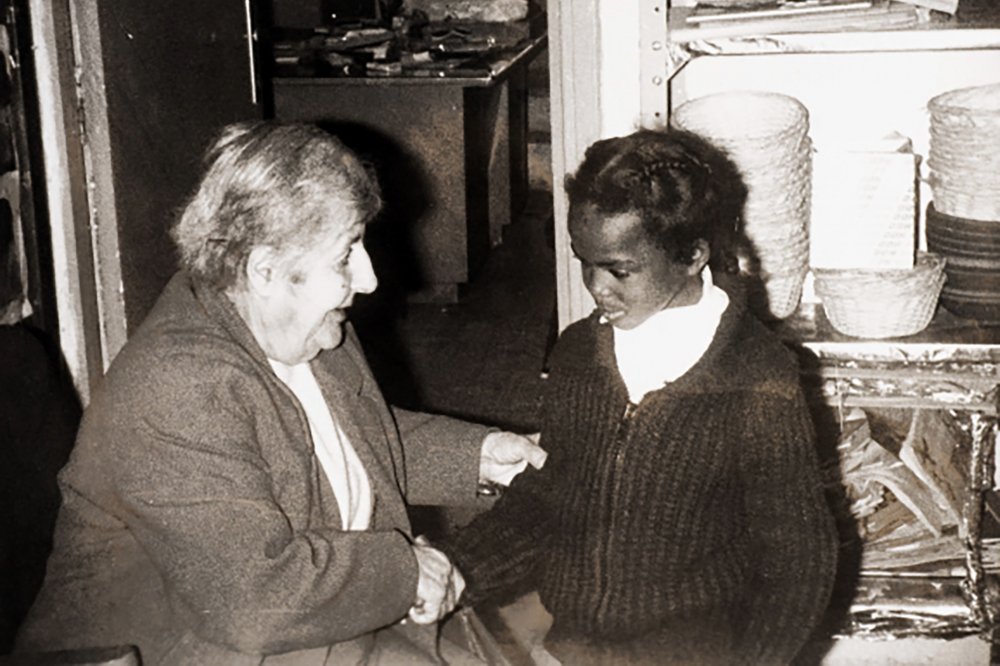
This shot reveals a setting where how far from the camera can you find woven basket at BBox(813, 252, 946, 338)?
105 inches

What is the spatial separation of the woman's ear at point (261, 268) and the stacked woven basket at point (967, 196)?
1542 millimetres

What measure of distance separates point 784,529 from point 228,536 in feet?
2.53

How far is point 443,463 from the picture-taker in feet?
7.41

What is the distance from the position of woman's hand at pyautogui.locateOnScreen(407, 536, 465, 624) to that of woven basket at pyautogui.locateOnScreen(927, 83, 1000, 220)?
4.77ft

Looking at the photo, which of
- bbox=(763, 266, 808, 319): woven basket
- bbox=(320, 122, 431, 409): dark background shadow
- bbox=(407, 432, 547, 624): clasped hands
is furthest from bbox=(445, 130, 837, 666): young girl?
bbox=(320, 122, 431, 409): dark background shadow

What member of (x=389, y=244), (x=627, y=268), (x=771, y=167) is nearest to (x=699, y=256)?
(x=627, y=268)

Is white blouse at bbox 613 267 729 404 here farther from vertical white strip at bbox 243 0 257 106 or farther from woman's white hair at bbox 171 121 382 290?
vertical white strip at bbox 243 0 257 106

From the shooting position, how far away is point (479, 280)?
6.41 m

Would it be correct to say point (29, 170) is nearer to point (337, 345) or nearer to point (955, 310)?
point (337, 345)

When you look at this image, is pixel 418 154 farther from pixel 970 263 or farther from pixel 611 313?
pixel 611 313

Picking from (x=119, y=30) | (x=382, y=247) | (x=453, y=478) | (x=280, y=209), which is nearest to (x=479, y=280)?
(x=382, y=247)

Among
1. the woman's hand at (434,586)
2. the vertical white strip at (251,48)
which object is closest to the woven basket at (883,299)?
the woman's hand at (434,586)

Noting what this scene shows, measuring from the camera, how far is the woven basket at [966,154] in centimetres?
262

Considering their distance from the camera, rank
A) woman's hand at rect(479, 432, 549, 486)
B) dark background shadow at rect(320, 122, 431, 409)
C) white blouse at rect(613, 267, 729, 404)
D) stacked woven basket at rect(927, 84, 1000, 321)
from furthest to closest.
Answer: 1. dark background shadow at rect(320, 122, 431, 409)
2. stacked woven basket at rect(927, 84, 1000, 321)
3. woman's hand at rect(479, 432, 549, 486)
4. white blouse at rect(613, 267, 729, 404)
